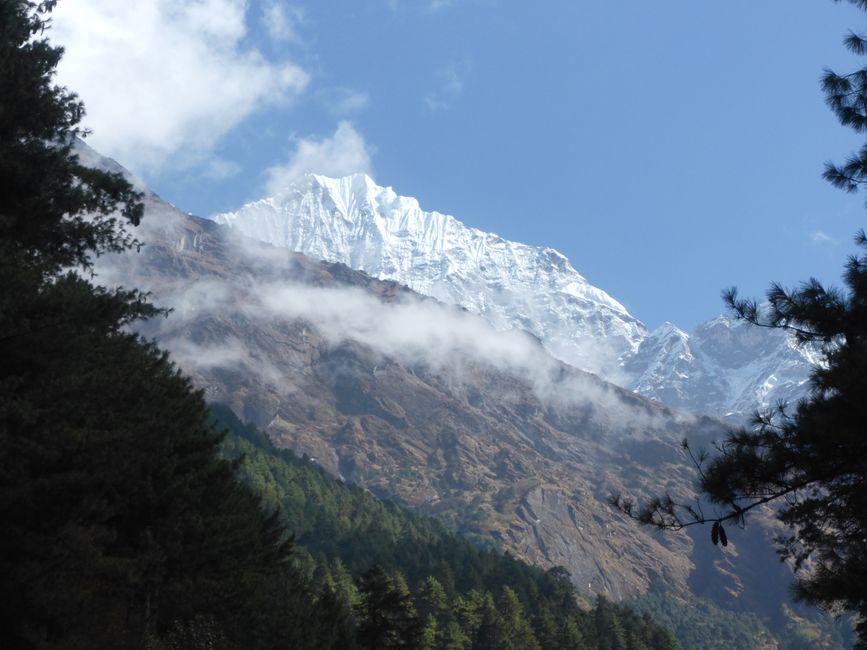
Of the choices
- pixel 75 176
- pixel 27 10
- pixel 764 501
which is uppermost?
pixel 27 10

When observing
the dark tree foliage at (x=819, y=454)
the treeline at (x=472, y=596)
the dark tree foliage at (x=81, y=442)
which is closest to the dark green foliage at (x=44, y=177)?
the dark tree foliage at (x=81, y=442)

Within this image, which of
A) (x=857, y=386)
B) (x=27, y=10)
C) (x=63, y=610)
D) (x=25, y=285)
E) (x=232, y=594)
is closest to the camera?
(x=857, y=386)

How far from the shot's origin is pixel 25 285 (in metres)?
19.2

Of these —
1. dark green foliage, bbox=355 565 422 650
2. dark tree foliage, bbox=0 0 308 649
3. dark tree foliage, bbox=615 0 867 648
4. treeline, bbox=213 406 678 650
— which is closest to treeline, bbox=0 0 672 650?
A: dark tree foliage, bbox=0 0 308 649

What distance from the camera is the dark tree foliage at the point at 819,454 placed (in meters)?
14.0

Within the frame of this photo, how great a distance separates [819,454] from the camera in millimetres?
14523

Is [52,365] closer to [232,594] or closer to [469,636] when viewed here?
[232,594]

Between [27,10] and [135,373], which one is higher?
[27,10]

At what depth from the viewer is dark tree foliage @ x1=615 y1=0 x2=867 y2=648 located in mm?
13953

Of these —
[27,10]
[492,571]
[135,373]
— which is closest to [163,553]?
[135,373]

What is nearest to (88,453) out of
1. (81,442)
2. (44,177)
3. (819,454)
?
(81,442)

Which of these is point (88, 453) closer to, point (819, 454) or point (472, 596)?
point (819, 454)

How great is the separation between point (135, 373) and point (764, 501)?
58.1ft

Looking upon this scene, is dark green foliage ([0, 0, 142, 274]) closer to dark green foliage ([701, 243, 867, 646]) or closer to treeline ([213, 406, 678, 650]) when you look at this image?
dark green foliage ([701, 243, 867, 646])
